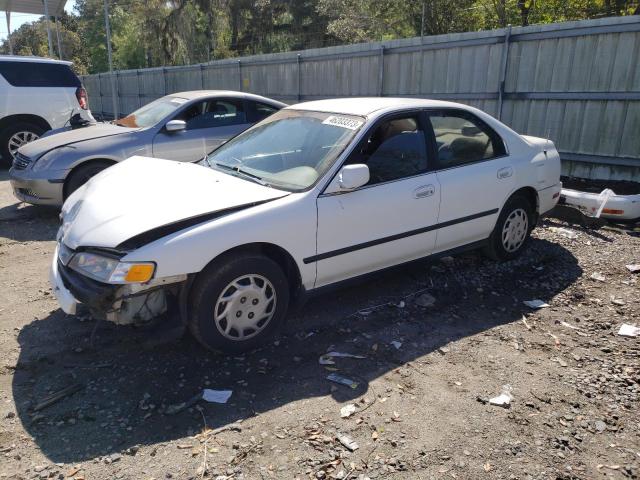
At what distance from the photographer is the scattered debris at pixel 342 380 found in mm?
3301

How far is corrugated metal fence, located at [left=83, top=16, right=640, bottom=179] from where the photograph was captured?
756cm

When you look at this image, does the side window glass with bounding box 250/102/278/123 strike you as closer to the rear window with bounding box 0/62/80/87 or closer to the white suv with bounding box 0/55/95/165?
the white suv with bounding box 0/55/95/165

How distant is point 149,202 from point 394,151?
6.41ft

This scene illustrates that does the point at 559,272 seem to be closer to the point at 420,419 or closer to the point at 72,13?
the point at 420,419

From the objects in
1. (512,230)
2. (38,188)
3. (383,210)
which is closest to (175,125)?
(38,188)

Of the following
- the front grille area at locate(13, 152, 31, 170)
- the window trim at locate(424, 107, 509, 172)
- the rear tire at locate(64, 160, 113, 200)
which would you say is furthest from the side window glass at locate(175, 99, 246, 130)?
the window trim at locate(424, 107, 509, 172)

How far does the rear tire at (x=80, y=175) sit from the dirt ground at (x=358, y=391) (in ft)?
6.67

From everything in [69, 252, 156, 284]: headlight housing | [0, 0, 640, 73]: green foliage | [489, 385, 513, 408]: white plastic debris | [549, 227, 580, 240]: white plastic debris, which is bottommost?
[489, 385, 513, 408]: white plastic debris

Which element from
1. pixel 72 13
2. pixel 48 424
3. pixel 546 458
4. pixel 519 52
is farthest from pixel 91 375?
pixel 72 13

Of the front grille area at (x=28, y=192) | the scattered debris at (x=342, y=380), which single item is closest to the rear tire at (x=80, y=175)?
the front grille area at (x=28, y=192)

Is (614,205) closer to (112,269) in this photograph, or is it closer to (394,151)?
(394,151)

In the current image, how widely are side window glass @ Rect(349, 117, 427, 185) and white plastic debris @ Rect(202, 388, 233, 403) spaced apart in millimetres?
1861

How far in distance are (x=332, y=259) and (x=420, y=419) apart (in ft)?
4.32

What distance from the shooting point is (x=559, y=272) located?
514 cm
